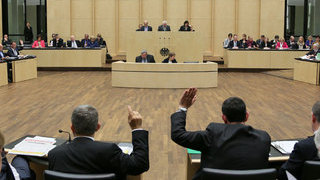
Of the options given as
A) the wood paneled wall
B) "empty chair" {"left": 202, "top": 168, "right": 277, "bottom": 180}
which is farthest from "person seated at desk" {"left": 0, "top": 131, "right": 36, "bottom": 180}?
the wood paneled wall

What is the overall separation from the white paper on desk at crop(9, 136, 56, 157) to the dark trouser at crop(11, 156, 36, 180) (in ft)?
0.26

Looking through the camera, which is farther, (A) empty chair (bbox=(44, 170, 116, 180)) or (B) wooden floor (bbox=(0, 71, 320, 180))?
(B) wooden floor (bbox=(0, 71, 320, 180))

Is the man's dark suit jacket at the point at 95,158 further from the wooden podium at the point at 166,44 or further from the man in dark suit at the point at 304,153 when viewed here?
the wooden podium at the point at 166,44

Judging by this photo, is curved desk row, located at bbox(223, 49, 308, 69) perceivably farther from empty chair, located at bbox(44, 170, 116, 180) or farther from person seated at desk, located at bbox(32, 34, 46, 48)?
empty chair, located at bbox(44, 170, 116, 180)

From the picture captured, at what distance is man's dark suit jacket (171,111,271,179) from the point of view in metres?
3.00

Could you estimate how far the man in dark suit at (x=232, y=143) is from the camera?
301 centimetres

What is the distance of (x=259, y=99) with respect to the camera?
1110 cm

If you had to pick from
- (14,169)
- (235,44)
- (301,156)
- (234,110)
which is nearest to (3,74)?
(235,44)

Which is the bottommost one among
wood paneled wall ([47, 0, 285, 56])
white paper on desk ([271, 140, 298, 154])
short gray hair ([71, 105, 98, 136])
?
white paper on desk ([271, 140, 298, 154])

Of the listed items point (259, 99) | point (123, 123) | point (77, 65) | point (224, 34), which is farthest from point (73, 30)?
point (123, 123)

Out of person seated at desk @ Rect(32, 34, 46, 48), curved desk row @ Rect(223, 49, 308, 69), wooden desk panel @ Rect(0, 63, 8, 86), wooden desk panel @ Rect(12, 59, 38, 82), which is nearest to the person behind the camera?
wooden desk panel @ Rect(0, 63, 8, 86)

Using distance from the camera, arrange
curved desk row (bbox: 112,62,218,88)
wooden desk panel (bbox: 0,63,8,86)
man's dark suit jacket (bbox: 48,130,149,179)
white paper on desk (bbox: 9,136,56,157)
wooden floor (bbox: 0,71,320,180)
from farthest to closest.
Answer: wooden desk panel (bbox: 0,63,8,86), curved desk row (bbox: 112,62,218,88), wooden floor (bbox: 0,71,320,180), white paper on desk (bbox: 9,136,56,157), man's dark suit jacket (bbox: 48,130,149,179)

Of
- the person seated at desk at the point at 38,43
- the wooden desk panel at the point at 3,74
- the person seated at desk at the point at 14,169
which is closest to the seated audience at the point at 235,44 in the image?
the person seated at desk at the point at 38,43

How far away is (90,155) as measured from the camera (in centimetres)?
291
